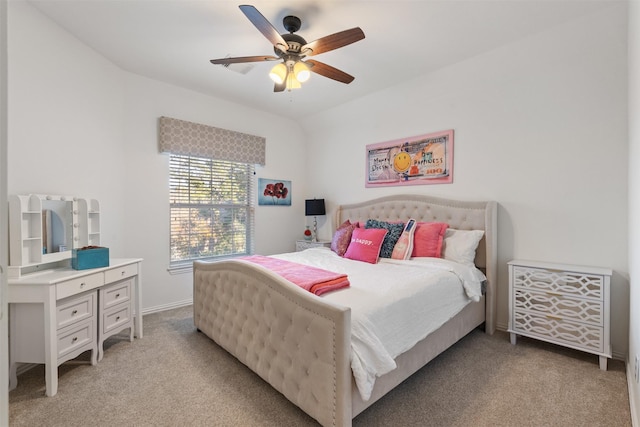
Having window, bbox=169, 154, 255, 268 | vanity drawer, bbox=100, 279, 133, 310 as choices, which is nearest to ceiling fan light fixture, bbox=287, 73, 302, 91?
window, bbox=169, 154, 255, 268

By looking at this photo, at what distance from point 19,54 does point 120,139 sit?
110cm

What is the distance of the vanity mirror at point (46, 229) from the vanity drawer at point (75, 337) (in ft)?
1.69

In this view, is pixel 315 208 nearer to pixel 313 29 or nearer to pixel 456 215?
pixel 456 215

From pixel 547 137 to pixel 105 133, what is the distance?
431cm

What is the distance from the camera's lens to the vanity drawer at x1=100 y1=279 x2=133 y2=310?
2.36 metres

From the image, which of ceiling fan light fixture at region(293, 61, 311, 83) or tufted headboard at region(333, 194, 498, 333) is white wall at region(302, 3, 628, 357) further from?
ceiling fan light fixture at region(293, 61, 311, 83)

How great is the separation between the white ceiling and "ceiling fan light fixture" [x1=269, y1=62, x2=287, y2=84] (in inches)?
15.9

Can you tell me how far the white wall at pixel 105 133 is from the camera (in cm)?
219

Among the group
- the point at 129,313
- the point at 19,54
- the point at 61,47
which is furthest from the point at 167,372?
the point at 61,47

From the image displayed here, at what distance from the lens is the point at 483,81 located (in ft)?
9.71

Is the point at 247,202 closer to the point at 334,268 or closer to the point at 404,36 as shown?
the point at 334,268

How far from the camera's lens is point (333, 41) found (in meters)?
2.02

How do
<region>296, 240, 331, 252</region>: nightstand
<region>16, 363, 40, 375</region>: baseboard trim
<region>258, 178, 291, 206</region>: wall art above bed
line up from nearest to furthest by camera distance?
1. <region>16, 363, 40, 375</region>: baseboard trim
2. <region>296, 240, 331, 252</region>: nightstand
3. <region>258, 178, 291, 206</region>: wall art above bed

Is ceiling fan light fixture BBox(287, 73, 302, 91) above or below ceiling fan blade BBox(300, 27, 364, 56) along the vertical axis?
below
